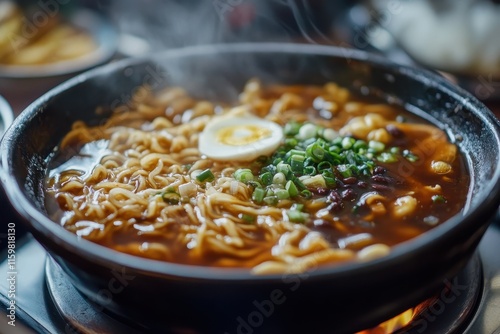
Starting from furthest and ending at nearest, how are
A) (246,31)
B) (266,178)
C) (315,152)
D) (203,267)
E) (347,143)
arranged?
(246,31), (347,143), (315,152), (266,178), (203,267)

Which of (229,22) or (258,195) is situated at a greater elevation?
(258,195)

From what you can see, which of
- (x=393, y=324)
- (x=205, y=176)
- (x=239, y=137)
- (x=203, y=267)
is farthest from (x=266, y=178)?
(x=393, y=324)

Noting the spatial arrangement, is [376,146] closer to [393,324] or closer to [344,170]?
[344,170]

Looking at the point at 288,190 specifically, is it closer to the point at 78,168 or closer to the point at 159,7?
the point at 78,168

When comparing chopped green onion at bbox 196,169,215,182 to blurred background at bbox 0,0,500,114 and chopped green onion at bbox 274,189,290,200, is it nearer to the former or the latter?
chopped green onion at bbox 274,189,290,200

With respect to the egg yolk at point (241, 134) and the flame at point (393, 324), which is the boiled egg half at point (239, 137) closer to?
the egg yolk at point (241, 134)
